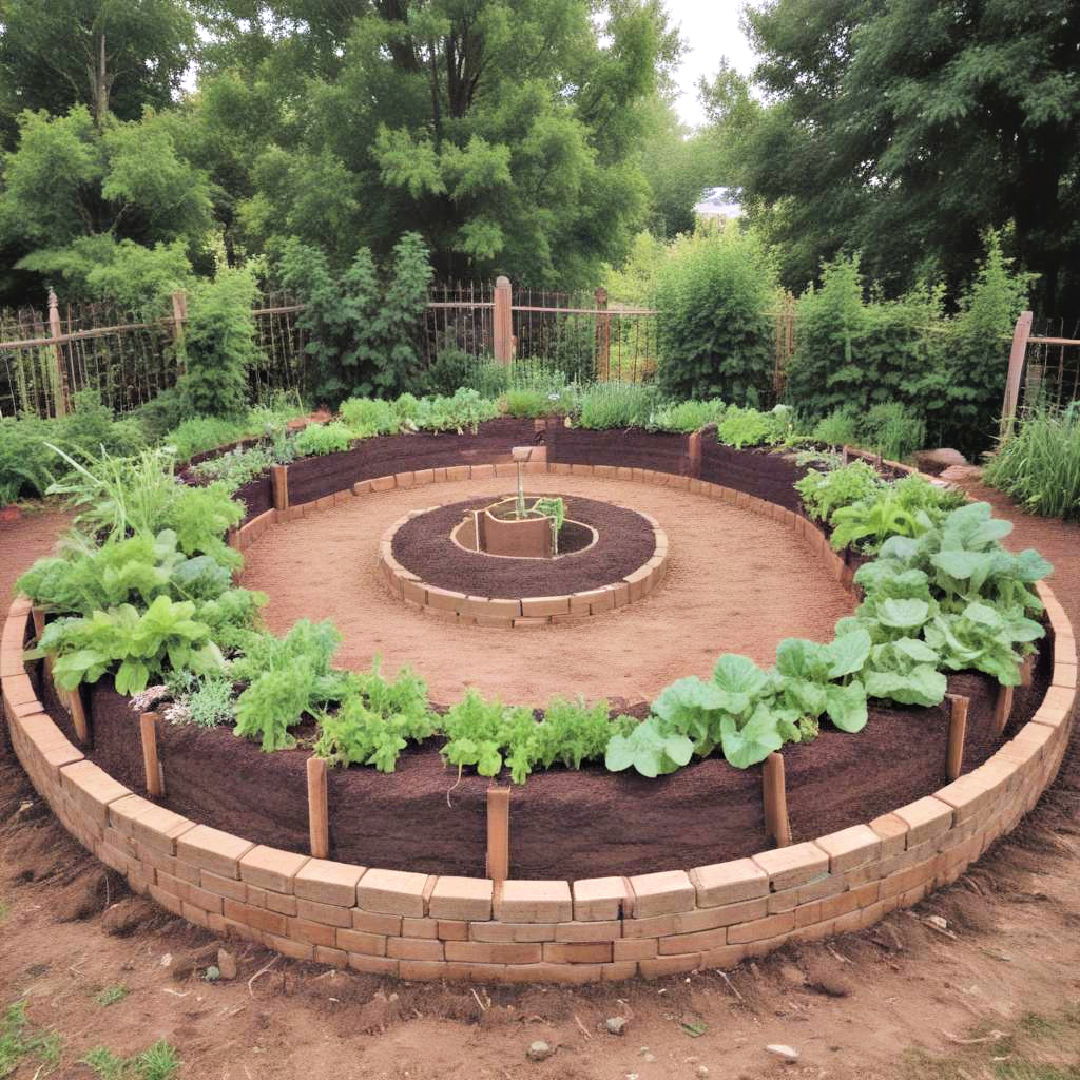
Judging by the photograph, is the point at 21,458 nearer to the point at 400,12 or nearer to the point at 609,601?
the point at 609,601

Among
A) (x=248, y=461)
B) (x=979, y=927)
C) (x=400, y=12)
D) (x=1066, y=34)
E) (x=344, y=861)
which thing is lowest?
(x=979, y=927)

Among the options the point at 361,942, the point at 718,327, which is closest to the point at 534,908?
the point at 361,942

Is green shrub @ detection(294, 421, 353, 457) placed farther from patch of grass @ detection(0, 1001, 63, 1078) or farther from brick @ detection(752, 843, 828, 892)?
brick @ detection(752, 843, 828, 892)

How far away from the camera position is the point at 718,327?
987 centimetres

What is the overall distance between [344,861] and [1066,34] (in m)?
15.9

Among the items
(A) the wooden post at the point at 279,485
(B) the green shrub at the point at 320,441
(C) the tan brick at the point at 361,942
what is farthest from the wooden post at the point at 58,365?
(C) the tan brick at the point at 361,942

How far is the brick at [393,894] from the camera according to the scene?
279cm

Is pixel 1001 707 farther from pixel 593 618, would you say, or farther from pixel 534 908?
pixel 593 618

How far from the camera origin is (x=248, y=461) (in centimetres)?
768

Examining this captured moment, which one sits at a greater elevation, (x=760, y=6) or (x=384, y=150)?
(x=760, y=6)

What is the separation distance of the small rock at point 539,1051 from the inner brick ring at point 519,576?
3.13 metres

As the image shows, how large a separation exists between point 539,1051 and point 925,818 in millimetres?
Answer: 1553

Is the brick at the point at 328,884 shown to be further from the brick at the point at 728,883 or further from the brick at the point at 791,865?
the brick at the point at 791,865

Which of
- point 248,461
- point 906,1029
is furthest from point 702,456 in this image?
point 906,1029
